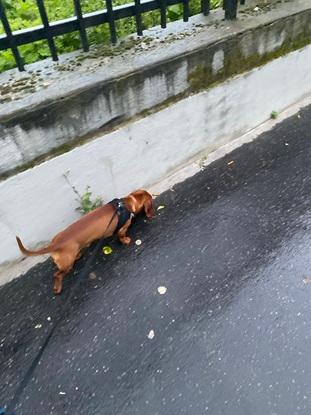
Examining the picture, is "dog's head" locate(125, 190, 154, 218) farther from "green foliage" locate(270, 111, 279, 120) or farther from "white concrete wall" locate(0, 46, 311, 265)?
"green foliage" locate(270, 111, 279, 120)

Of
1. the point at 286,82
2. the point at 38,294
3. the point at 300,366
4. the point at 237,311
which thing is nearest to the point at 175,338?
the point at 237,311

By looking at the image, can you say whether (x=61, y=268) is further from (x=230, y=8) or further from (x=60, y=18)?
(x=230, y=8)

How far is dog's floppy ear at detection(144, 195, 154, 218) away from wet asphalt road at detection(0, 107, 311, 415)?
0.27 feet

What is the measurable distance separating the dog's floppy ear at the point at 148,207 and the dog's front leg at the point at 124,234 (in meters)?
0.22

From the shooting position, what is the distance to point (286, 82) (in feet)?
13.7

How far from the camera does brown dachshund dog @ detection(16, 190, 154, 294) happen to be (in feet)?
9.05

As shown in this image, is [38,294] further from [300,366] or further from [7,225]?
[300,366]

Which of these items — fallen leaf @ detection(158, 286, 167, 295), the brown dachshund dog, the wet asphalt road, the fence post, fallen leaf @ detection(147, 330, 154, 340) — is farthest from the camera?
the fence post

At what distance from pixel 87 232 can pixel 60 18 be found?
190 cm

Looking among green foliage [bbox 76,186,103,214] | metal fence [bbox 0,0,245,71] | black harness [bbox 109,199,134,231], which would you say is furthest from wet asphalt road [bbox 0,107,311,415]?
metal fence [bbox 0,0,245,71]

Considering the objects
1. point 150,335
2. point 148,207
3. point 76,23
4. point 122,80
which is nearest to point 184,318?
point 150,335

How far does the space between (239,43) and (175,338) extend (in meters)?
2.49

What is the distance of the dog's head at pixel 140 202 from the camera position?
3.19 meters

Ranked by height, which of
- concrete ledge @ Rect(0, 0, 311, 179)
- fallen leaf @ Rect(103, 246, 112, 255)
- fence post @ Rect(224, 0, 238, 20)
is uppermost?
fence post @ Rect(224, 0, 238, 20)
